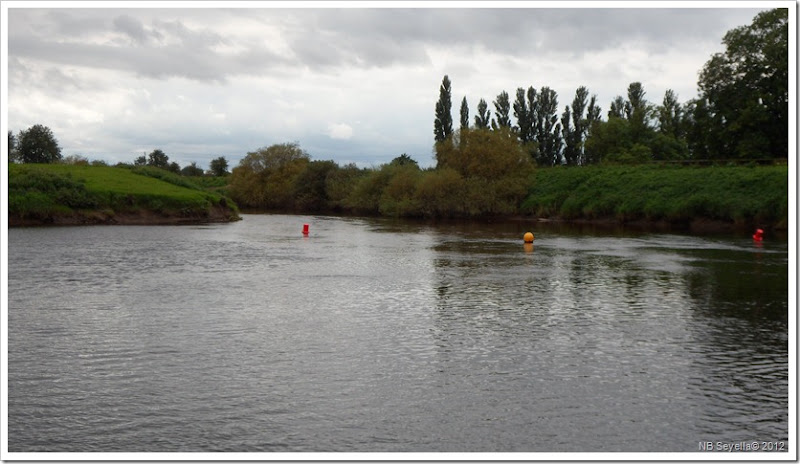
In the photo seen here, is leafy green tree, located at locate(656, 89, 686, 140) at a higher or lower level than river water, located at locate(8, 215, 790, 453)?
higher

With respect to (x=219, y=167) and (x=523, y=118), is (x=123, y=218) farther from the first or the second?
(x=219, y=167)

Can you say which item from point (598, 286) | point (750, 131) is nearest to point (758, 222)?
point (750, 131)

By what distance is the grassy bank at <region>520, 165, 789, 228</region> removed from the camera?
64.3 metres

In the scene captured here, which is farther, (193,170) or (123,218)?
(193,170)

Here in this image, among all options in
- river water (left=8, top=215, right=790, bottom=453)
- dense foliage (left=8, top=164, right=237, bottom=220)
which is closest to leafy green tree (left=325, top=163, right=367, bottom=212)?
dense foliage (left=8, top=164, right=237, bottom=220)

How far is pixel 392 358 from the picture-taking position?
48.3 ft

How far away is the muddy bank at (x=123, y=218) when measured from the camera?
5734 centimetres

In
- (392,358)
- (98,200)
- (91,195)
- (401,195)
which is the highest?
(401,195)

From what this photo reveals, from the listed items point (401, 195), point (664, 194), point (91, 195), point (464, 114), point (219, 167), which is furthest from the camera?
point (219, 167)

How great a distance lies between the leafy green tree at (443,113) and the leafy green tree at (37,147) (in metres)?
51.1

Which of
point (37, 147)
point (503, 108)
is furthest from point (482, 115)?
point (37, 147)

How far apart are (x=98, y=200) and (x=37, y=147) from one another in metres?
47.4

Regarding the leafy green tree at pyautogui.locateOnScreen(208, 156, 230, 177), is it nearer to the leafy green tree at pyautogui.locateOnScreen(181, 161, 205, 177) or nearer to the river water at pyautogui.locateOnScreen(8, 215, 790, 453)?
the leafy green tree at pyautogui.locateOnScreen(181, 161, 205, 177)

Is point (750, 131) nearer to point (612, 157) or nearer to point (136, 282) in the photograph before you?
point (612, 157)
